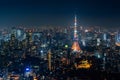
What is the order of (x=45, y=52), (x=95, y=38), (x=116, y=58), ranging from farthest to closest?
(x=95, y=38)
(x=45, y=52)
(x=116, y=58)

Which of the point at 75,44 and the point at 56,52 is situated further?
the point at 75,44

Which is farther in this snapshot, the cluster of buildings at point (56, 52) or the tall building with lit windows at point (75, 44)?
the tall building with lit windows at point (75, 44)

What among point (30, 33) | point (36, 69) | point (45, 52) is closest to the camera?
point (36, 69)

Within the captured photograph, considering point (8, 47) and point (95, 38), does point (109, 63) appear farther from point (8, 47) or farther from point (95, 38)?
point (8, 47)

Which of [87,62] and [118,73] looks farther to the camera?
[87,62]

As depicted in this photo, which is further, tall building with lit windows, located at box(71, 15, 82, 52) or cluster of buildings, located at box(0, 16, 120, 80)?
tall building with lit windows, located at box(71, 15, 82, 52)

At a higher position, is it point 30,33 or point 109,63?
point 30,33

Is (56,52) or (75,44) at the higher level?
(75,44)

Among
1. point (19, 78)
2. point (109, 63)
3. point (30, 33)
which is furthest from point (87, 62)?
point (30, 33)
